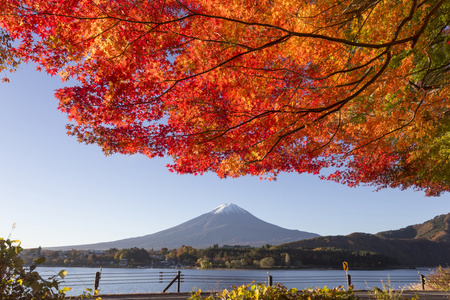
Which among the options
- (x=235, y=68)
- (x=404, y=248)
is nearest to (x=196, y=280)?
(x=235, y=68)

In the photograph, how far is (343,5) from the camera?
5.97m

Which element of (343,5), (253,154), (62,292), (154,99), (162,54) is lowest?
(62,292)

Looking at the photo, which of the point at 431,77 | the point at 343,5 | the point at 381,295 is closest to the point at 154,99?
the point at 343,5

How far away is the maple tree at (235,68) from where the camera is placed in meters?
5.83

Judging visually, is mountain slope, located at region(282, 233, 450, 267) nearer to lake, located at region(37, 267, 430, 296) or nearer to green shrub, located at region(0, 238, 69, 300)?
lake, located at region(37, 267, 430, 296)

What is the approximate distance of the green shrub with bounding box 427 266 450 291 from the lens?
16253 millimetres

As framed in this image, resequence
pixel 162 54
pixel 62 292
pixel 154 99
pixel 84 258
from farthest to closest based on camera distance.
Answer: pixel 84 258 < pixel 154 99 < pixel 162 54 < pixel 62 292

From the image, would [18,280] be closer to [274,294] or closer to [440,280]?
[274,294]

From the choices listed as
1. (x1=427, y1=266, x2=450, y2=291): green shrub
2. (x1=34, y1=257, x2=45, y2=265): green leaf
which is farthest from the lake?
(x1=427, y1=266, x2=450, y2=291): green shrub

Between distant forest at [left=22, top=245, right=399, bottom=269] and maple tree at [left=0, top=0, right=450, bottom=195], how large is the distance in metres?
49.3

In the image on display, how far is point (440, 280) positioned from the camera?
16.8 m

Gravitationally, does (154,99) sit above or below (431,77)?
below

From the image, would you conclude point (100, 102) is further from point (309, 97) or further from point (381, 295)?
point (381, 295)

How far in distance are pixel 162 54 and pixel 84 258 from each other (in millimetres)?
72047
